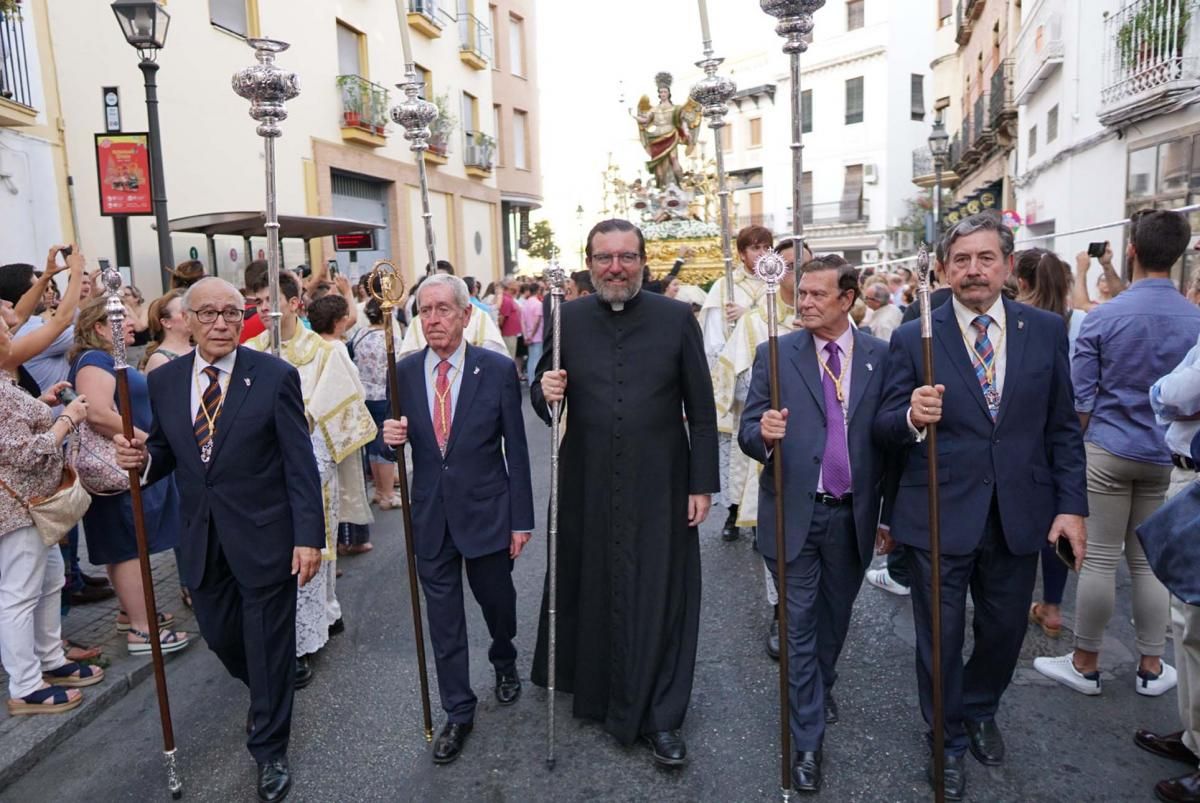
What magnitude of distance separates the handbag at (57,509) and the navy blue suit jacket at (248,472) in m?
0.91

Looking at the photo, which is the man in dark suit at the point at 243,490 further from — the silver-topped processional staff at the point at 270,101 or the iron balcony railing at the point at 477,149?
the iron balcony railing at the point at 477,149

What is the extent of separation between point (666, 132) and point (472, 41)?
12.9m

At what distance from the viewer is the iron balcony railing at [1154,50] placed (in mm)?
9617

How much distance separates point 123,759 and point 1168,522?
416 cm

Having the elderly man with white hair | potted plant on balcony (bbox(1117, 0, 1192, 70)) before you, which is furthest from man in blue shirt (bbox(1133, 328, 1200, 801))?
potted plant on balcony (bbox(1117, 0, 1192, 70))

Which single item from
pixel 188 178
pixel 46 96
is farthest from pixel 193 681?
pixel 188 178

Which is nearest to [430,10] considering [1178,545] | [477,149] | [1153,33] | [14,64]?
[477,149]

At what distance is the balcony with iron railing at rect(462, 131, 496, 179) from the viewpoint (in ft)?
75.5

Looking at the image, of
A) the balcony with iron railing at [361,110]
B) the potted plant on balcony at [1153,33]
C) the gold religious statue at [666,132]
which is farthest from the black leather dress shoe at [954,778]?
the balcony with iron railing at [361,110]

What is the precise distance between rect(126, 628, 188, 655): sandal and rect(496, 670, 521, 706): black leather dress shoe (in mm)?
1856

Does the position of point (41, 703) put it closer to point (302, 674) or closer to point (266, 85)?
point (302, 674)

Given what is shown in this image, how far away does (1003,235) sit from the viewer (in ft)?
10.1

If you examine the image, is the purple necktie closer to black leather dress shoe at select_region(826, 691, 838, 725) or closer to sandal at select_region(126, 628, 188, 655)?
black leather dress shoe at select_region(826, 691, 838, 725)

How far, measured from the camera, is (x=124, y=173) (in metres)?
7.82
